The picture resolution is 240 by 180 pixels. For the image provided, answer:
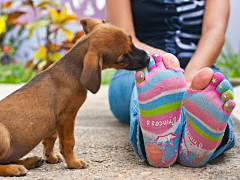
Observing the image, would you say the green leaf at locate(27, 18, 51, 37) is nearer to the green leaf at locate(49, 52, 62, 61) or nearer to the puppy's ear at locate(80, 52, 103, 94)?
the green leaf at locate(49, 52, 62, 61)

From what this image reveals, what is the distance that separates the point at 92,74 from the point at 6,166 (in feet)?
2.01

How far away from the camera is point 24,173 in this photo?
1.35 metres

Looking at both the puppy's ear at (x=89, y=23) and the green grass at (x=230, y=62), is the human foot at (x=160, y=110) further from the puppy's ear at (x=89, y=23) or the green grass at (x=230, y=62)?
the green grass at (x=230, y=62)

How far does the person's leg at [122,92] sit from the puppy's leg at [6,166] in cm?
119

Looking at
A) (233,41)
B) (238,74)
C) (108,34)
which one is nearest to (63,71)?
(108,34)

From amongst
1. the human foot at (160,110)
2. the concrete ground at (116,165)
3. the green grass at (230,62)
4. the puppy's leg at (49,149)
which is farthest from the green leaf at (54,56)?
the human foot at (160,110)

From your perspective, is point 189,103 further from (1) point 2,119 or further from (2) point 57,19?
(2) point 57,19

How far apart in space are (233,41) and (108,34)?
5774 mm

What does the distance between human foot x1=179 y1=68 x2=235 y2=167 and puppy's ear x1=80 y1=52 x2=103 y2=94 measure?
444 millimetres

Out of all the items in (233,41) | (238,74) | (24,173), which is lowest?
(238,74)

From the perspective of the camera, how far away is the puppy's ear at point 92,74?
131 cm

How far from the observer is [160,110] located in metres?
1.45

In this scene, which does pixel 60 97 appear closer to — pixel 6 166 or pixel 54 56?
pixel 6 166

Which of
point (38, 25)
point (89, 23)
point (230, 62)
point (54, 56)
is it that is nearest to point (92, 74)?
point (89, 23)
